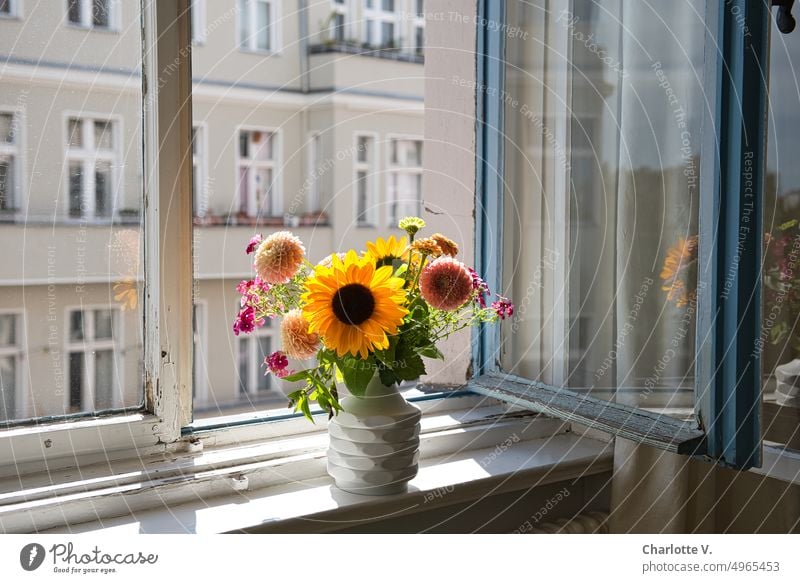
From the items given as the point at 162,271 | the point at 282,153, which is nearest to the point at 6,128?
the point at 162,271

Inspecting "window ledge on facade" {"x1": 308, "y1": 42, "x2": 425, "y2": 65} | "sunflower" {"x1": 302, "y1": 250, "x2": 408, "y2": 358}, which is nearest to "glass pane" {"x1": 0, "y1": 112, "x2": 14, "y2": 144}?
"sunflower" {"x1": 302, "y1": 250, "x2": 408, "y2": 358}

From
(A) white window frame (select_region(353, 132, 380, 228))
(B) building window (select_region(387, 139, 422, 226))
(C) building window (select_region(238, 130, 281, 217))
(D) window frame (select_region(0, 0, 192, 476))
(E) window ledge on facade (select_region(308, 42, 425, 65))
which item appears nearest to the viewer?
(D) window frame (select_region(0, 0, 192, 476))

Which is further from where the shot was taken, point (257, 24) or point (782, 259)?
point (257, 24)

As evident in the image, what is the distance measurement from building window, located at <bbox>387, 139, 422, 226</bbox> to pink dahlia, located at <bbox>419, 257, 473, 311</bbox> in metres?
6.68

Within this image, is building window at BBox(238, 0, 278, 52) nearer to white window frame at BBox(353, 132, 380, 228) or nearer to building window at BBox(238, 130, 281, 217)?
building window at BBox(238, 130, 281, 217)

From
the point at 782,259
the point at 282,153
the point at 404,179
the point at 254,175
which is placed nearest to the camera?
the point at 782,259

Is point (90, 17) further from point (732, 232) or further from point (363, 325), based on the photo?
point (732, 232)

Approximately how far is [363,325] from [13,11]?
517 mm

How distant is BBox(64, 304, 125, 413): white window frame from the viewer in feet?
3.14

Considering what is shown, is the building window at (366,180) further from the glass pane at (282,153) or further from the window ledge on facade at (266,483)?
the window ledge on facade at (266,483)

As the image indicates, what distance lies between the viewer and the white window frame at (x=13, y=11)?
0.88 meters

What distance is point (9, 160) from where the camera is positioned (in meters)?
0.89

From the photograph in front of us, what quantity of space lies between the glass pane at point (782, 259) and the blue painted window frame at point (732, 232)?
0.09m
